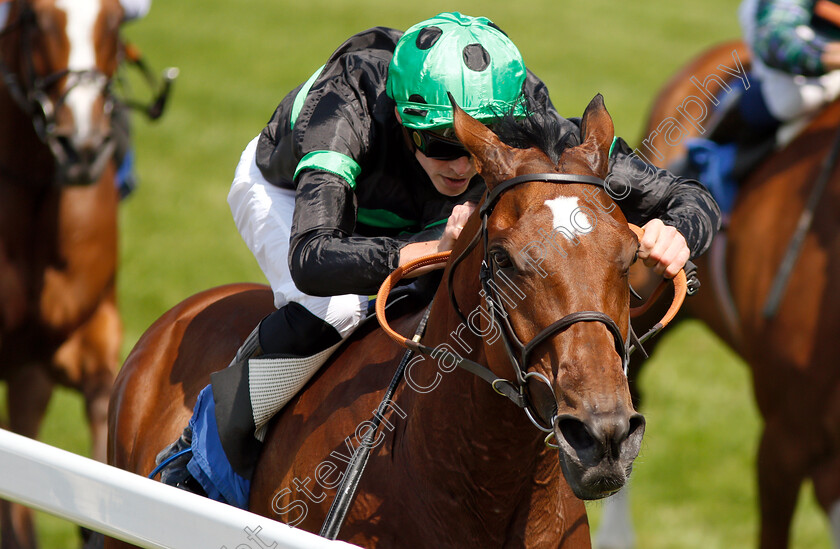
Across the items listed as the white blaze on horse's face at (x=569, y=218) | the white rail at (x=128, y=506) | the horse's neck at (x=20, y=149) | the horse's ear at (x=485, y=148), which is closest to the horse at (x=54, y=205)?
the horse's neck at (x=20, y=149)

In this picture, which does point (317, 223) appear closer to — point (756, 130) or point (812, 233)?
point (812, 233)

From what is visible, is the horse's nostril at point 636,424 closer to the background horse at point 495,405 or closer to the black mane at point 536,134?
the background horse at point 495,405

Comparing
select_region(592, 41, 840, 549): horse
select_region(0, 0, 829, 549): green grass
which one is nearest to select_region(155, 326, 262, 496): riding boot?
select_region(0, 0, 829, 549): green grass

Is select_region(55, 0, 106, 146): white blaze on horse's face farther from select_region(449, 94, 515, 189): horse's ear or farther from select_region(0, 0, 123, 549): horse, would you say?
select_region(449, 94, 515, 189): horse's ear

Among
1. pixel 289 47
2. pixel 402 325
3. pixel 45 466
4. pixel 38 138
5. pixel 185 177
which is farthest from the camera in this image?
pixel 289 47

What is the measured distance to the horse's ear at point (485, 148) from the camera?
228 cm

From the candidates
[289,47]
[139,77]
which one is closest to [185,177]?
[139,77]

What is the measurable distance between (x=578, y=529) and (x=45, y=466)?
1300 mm

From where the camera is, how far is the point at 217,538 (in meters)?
2.15

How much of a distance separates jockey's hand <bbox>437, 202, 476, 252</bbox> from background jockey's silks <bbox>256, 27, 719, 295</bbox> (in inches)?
5.0

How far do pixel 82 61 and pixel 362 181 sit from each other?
276 centimetres

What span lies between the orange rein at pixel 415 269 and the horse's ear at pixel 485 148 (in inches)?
11.9

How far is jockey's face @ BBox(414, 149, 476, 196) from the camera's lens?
9.07 ft

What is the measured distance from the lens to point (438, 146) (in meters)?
2.74
